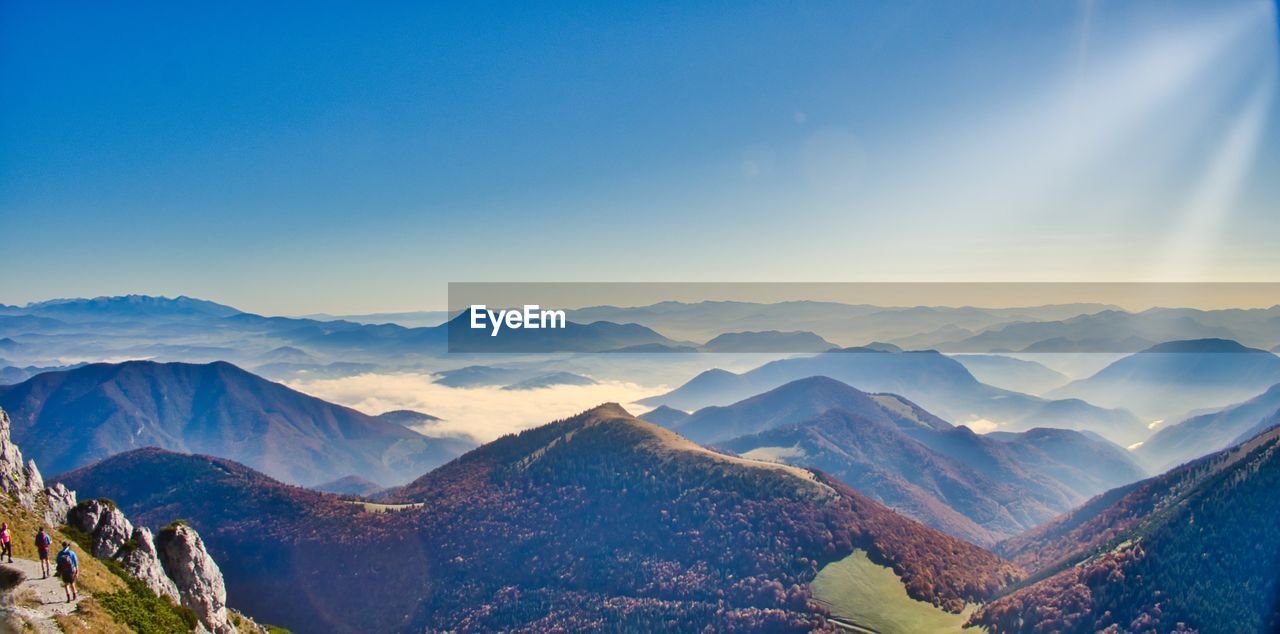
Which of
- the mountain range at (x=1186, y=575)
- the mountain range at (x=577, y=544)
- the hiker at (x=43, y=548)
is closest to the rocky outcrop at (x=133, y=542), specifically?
the hiker at (x=43, y=548)

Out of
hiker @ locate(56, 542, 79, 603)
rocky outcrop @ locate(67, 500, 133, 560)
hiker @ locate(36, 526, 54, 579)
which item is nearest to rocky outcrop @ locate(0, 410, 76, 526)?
rocky outcrop @ locate(67, 500, 133, 560)

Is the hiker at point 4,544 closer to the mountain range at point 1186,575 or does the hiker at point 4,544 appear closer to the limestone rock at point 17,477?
the limestone rock at point 17,477

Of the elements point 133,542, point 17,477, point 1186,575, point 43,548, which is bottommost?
point 1186,575

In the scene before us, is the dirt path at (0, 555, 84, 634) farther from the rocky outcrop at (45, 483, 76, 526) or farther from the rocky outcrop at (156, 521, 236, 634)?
the rocky outcrop at (156, 521, 236, 634)

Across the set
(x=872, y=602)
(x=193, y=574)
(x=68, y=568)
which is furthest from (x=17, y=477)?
(x=872, y=602)

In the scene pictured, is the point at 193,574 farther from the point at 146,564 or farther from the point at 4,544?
the point at 4,544

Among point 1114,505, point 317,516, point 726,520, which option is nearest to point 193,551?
point 726,520

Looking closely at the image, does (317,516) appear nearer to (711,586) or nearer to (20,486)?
(711,586)
